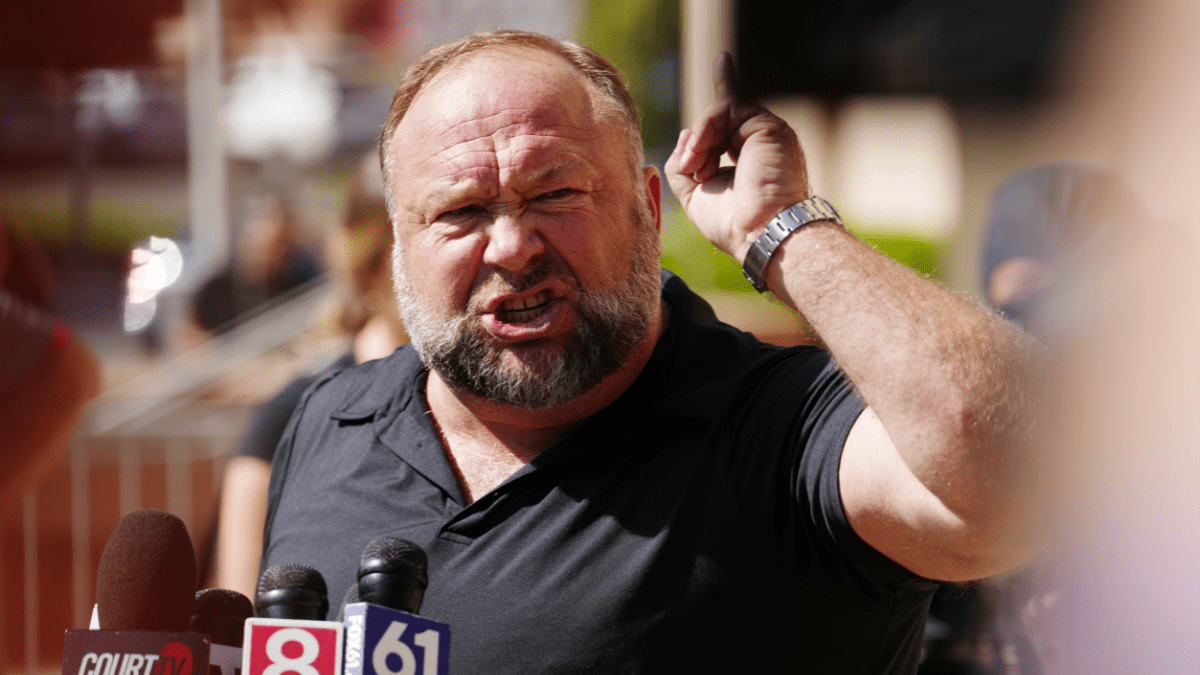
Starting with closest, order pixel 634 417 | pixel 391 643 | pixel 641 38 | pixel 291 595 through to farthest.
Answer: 1. pixel 391 643
2. pixel 291 595
3. pixel 634 417
4. pixel 641 38

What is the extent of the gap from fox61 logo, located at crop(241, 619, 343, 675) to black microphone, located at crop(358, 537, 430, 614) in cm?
6

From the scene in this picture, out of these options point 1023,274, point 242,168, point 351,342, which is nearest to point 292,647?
point 351,342

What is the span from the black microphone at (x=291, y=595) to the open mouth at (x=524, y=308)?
0.60 m

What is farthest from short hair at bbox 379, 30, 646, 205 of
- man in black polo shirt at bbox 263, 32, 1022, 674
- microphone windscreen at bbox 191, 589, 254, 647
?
microphone windscreen at bbox 191, 589, 254, 647

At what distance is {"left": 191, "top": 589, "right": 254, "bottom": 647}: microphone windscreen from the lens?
54.1 inches

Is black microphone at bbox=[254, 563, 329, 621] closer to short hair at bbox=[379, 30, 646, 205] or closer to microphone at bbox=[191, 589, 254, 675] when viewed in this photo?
Result: microphone at bbox=[191, 589, 254, 675]

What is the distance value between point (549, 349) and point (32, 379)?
122 cm

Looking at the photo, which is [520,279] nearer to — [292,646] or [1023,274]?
[292,646]

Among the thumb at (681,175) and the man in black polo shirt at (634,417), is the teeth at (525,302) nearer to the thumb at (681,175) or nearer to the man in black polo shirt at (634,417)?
the man in black polo shirt at (634,417)

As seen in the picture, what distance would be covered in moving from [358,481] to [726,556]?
0.70m

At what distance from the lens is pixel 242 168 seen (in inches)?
364

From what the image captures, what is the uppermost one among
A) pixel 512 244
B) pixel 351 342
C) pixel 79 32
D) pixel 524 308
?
pixel 79 32

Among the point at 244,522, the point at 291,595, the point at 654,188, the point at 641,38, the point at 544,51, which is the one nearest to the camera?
the point at 291,595

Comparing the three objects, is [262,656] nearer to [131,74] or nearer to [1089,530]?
[1089,530]
